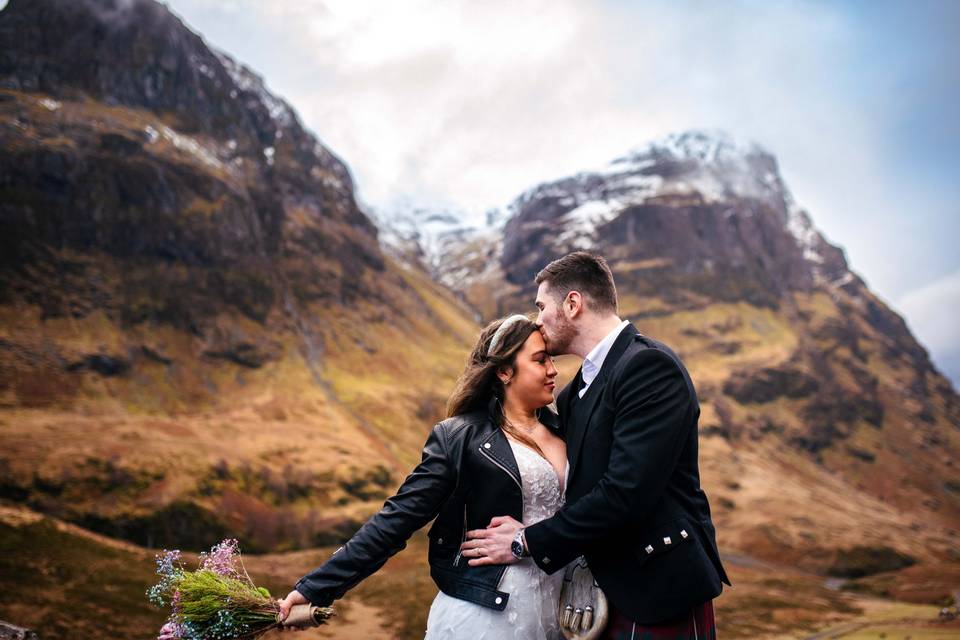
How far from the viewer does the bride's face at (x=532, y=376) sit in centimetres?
482

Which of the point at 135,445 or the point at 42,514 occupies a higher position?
the point at 135,445

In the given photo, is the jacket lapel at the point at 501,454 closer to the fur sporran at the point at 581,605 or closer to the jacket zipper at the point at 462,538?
the jacket zipper at the point at 462,538

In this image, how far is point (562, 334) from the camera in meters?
4.77

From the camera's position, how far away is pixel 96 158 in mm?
88875

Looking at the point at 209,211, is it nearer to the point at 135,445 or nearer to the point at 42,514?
the point at 135,445

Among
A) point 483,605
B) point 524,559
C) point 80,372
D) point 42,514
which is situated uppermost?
point 80,372

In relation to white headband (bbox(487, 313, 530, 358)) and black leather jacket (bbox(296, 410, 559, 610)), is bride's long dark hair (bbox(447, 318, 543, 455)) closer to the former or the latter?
Result: white headband (bbox(487, 313, 530, 358))

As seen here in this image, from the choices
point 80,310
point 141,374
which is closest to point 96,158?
point 80,310

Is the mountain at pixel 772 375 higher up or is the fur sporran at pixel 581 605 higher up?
the mountain at pixel 772 375

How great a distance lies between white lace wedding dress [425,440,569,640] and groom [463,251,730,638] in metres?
0.20

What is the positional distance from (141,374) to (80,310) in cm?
1108

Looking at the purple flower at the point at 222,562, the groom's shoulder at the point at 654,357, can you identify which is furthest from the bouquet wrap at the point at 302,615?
the groom's shoulder at the point at 654,357

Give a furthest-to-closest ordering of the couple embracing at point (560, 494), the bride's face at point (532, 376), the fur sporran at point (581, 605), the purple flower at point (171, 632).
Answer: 1. the bride's face at point (532, 376)
2. the purple flower at point (171, 632)
3. the fur sporran at point (581, 605)
4. the couple embracing at point (560, 494)

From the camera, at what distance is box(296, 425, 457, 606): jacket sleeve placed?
13.8 ft
